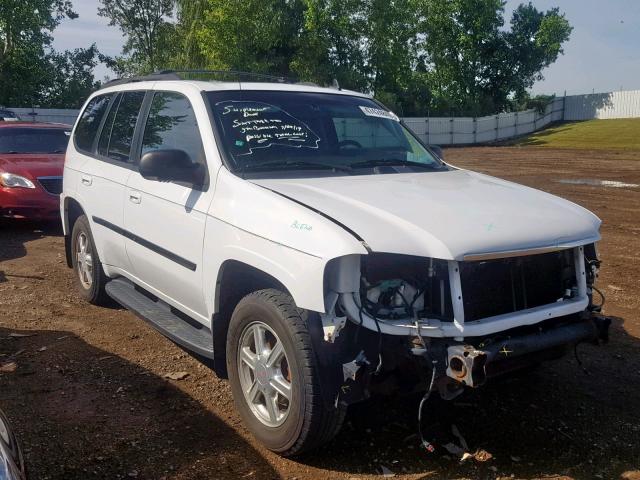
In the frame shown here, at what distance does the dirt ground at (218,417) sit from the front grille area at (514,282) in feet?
1.93

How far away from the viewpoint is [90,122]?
6.40m

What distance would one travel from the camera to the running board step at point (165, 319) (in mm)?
4297

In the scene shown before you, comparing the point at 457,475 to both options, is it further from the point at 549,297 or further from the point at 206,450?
the point at 206,450

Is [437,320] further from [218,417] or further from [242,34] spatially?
[242,34]

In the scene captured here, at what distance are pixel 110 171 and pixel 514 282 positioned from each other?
3.39 m

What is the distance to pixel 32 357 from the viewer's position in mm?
5164

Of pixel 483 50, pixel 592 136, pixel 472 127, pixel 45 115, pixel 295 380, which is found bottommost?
pixel 295 380

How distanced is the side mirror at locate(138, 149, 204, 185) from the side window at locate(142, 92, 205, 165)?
11 centimetres

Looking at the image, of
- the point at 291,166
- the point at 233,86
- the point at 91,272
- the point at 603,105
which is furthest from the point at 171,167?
the point at 603,105

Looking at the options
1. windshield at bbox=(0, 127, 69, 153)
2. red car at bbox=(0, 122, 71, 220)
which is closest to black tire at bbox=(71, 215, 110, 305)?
red car at bbox=(0, 122, 71, 220)

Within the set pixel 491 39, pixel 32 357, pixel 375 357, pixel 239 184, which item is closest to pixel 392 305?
pixel 375 357

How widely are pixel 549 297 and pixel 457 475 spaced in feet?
3.43

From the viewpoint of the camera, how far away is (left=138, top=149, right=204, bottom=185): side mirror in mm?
4109

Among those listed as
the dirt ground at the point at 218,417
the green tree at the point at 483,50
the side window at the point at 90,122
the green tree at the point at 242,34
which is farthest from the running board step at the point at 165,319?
the green tree at the point at 483,50
